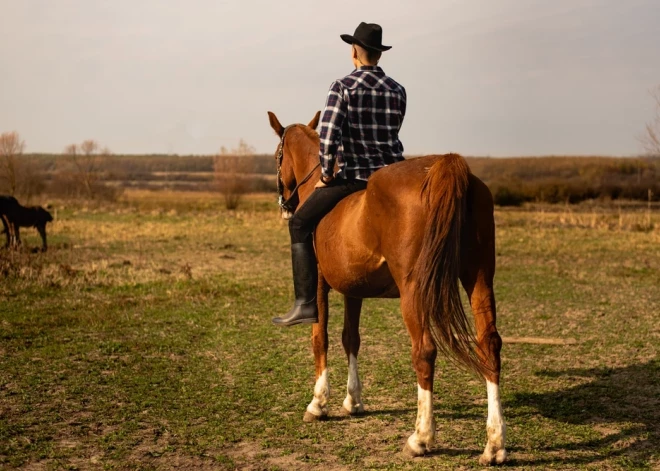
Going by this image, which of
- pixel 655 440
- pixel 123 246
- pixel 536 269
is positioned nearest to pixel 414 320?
pixel 655 440

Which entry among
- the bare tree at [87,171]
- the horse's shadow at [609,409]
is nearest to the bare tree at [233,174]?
the bare tree at [87,171]

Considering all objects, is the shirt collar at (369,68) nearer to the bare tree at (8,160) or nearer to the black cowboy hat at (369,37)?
the black cowboy hat at (369,37)

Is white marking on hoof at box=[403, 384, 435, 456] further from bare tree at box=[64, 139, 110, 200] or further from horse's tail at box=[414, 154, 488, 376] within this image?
bare tree at box=[64, 139, 110, 200]

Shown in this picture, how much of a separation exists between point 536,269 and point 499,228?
1167 centimetres

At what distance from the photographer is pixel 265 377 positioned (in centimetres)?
775

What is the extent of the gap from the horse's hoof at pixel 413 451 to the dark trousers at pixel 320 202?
189 cm

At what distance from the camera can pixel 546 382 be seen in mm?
7508

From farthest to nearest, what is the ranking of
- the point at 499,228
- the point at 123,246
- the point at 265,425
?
the point at 499,228 < the point at 123,246 < the point at 265,425

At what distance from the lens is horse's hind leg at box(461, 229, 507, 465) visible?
483 centimetres

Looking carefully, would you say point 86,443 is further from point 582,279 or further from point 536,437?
point 582,279

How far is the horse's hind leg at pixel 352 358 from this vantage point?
6273 mm

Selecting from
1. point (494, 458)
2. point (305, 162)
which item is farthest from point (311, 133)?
point (494, 458)

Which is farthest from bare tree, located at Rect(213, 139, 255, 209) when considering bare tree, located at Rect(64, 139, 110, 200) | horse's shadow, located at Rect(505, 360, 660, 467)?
horse's shadow, located at Rect(505, 360, 660, 467)

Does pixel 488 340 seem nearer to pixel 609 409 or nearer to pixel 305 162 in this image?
pixel 609 409
